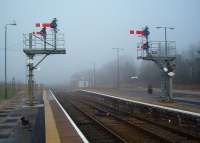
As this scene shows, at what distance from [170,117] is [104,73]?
133 metres

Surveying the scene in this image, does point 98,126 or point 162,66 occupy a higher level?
point 162,66

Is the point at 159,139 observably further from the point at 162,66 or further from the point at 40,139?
the point at 162,66

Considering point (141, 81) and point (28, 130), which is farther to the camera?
point (141, 81)

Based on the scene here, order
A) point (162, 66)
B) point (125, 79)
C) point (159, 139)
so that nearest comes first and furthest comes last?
point (159, 139), point (162, 66), point (125, 79)

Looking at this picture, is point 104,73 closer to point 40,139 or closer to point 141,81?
point 141,81

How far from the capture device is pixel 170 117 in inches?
858

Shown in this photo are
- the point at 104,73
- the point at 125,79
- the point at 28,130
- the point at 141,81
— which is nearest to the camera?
the point at 28,130

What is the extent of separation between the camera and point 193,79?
249 ft

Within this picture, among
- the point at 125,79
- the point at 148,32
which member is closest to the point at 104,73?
the point at 125,79

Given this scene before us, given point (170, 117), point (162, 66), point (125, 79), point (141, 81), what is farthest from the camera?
point (125, 79)

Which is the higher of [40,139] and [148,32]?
[148,32]

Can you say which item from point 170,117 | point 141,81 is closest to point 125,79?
point 141,81

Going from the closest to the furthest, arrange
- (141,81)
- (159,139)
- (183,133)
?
(159,139)
(183,133)
(141,81)

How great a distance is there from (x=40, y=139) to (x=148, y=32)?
73.6ft
